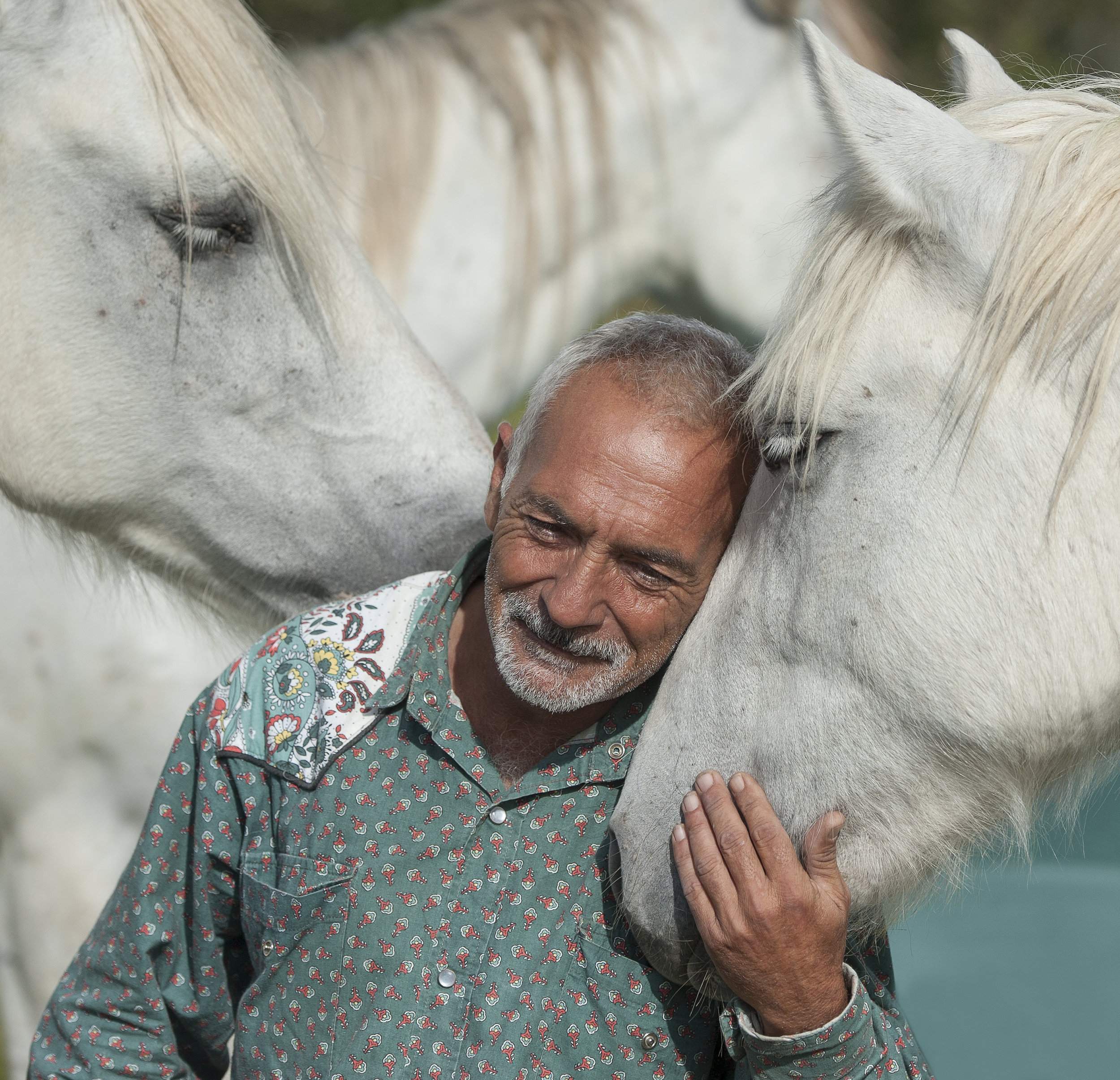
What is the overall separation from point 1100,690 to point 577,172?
2.52m

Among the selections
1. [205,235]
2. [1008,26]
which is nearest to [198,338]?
[205,235]

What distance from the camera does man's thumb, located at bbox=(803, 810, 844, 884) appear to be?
4.02 feet

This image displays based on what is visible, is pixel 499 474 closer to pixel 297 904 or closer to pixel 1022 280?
pixel 297 904

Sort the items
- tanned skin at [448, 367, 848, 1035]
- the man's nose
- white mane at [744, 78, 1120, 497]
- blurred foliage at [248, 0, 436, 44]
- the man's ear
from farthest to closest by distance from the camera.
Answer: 1. blurred foliage at [248, 0, 436, 44]
2. the man's ear
3. the man's nose
4. tanned skin at [448, 367, 848, 1035]
5. white mane at [744, 78, 1120, 497]

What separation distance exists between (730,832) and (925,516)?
406 millimetres

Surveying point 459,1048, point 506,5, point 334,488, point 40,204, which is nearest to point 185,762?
point 459,1048

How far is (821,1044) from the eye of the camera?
116cm

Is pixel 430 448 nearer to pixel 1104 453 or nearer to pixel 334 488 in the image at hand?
pixel 334 488

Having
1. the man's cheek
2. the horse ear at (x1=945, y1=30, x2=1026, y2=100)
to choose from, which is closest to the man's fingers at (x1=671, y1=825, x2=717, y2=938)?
the man's cheek

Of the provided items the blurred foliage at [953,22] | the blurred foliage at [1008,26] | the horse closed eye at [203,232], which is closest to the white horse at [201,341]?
the horse closed eye at [203,232]

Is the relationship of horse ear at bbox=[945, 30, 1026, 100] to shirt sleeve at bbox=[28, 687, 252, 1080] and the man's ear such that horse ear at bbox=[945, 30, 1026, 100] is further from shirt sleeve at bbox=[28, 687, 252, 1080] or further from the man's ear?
shirt sleeve at bbox=[28, 687, 252, 1080]

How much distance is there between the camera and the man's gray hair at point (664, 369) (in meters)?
1.41

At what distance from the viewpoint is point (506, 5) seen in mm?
3336

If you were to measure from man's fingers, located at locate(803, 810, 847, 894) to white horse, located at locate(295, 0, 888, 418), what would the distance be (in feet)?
6.09
